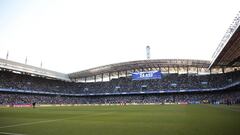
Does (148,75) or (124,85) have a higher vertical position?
(148,75)

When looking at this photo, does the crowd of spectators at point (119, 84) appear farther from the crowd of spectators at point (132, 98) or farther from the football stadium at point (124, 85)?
the crowd of spectators at point (132, 98)

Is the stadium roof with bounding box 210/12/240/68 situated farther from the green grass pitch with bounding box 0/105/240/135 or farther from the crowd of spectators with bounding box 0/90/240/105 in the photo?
the crowd of spectators with bounding box 0/90/240/105

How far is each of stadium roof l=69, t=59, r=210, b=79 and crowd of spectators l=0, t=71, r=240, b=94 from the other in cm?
592

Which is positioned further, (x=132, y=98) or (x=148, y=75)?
(x=132, y=98)

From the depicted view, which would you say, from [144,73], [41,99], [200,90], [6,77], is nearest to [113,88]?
[144,73]

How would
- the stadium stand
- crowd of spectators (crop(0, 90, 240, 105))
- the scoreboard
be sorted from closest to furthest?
crowd of spectators (crop(0, 90, 240, 105)), the stadium stand, the scoreboard

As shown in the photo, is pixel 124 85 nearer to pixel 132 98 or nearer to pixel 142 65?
pixel 132 98

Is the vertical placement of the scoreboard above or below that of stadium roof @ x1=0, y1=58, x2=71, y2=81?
below

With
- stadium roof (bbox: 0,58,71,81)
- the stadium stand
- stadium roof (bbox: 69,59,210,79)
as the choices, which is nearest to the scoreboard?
the stadium stand

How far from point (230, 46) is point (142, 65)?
4265cm

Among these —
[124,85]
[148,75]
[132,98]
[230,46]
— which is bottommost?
[132,98]

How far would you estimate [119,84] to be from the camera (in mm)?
81688

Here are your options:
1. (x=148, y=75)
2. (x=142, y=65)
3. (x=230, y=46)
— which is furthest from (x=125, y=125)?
(x=142, y=65)

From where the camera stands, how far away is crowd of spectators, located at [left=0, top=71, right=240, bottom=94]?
207 feet
